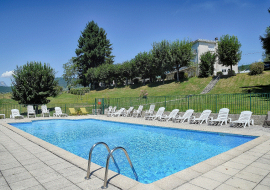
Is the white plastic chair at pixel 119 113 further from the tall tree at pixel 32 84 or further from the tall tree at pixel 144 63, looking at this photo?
the tall tree at pixel 144 63

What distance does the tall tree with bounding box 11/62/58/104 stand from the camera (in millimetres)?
21172

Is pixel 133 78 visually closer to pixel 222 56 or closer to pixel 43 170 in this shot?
pixel 222 56

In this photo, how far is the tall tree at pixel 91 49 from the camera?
54219 mm

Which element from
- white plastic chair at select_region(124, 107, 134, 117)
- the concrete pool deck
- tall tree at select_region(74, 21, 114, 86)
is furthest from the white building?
the concrete pool deck

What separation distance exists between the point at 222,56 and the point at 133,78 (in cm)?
2125

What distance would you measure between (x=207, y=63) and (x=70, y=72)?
38.5 meters

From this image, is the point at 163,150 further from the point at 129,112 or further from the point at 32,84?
the point at 32,84

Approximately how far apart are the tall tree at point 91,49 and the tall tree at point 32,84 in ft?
105

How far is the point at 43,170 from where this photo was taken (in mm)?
4191

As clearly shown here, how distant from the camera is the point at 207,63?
35312mm

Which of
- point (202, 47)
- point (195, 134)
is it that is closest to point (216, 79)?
point (202, 47)

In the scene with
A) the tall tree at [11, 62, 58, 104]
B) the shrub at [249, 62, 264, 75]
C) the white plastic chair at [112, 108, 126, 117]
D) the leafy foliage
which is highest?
the leafy foliage

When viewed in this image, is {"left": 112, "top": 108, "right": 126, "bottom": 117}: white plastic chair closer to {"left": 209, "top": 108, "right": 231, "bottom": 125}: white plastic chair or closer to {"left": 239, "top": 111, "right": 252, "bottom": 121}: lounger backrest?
{"left": 209, "top": 108, "right": 231, "bottom": 125}: white plastic chair

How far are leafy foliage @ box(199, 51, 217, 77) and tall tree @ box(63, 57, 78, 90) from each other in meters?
36.2
